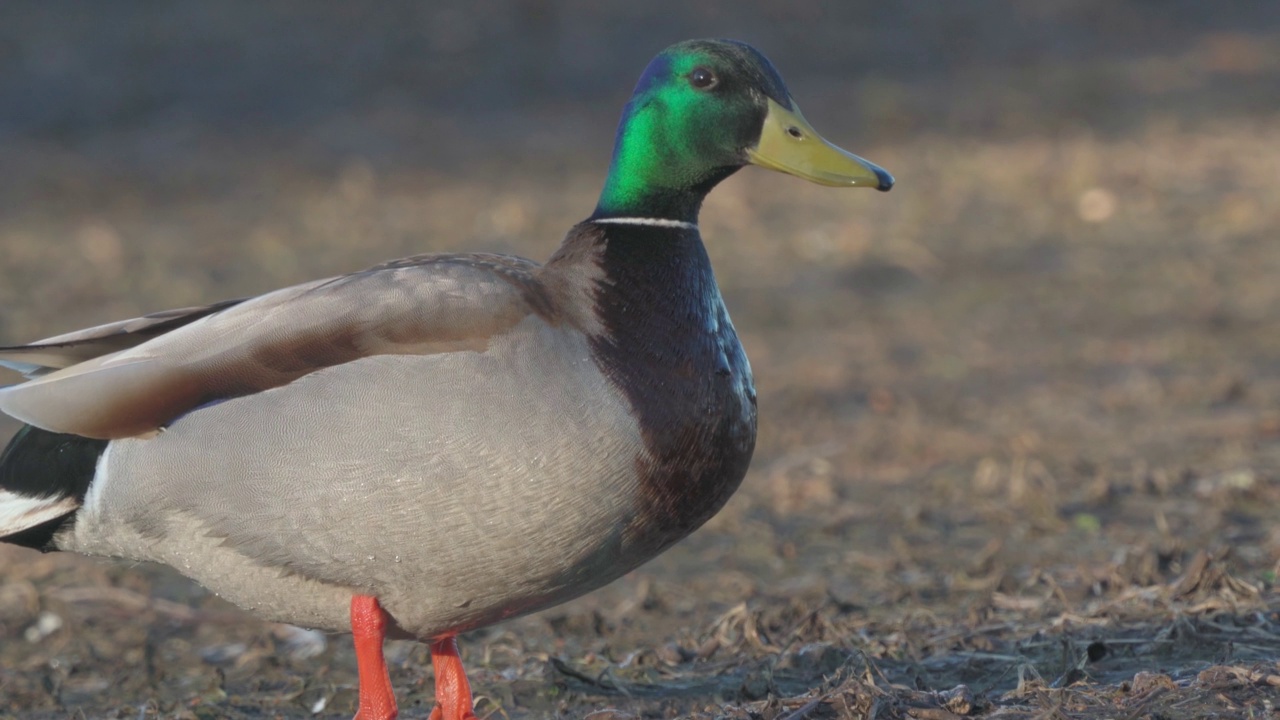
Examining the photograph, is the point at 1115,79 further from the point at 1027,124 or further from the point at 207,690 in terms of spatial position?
the point at 207,690

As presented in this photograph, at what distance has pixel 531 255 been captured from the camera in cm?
887

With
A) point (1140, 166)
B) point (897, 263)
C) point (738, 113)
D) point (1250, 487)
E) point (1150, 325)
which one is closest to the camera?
point (738, 113)

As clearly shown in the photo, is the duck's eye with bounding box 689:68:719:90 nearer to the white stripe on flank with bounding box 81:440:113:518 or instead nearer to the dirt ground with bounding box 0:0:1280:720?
the dirt ground with bounding box 0:0:1280:720

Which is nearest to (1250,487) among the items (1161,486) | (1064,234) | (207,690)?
(1161,486)

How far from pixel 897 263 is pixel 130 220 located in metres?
4.54

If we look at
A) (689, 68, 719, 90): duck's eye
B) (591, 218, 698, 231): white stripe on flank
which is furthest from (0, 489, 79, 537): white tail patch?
(689, 68, 719, 90): duck's eye

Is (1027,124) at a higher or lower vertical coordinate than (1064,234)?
higher

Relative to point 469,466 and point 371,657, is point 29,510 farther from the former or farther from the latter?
point 469,466

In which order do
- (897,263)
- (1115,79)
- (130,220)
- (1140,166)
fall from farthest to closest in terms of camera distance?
1. (1115,79)
2. (1140,166)
3. (130,220)
4. (897,263)

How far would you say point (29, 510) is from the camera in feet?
11.3

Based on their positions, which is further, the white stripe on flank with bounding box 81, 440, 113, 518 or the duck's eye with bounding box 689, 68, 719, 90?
the duck's eye with bounding box 689, 68, 719, 90

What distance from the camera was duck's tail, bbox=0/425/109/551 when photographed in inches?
135

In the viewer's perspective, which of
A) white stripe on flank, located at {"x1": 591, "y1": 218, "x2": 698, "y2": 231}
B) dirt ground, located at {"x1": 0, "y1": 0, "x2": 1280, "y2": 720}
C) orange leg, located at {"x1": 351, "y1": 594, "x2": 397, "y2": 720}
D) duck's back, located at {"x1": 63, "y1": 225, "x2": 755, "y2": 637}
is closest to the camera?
duck's back, located at {"x1": 63, "y1": 225, "x2": 755, "y2": 637}

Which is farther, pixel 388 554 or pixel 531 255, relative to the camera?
pixel 531 255
